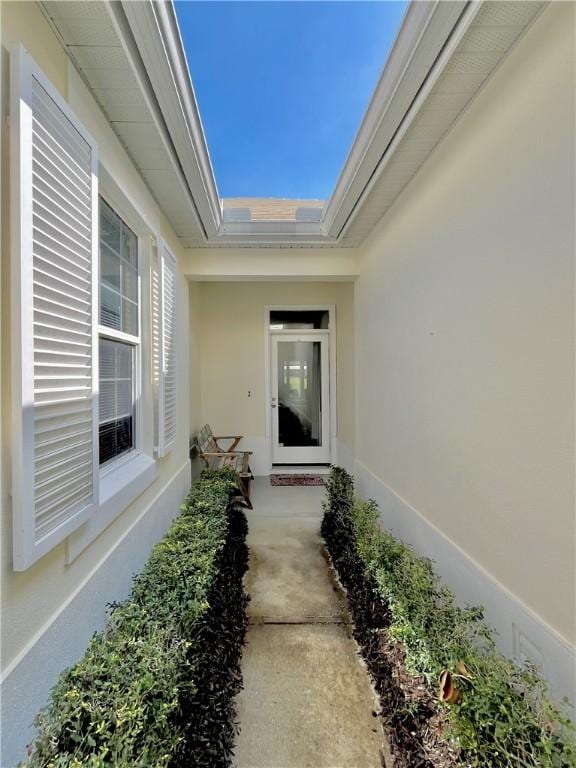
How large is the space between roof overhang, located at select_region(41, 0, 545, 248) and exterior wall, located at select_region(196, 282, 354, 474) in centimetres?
232

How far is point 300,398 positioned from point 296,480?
1.22 meters

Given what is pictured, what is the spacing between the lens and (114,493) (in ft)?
5.63

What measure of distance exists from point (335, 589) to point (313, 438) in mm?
2802

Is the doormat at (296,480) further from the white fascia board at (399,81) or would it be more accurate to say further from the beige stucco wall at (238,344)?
the white fascia board at (399,81)

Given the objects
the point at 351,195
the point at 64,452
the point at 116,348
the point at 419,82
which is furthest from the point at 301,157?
the point at 64,452

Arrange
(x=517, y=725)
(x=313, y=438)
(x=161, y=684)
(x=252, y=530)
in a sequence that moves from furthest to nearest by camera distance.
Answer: (x=313, y=438)
(x=252, y=530)
(x=161, y=684)
(x=517, y=725)

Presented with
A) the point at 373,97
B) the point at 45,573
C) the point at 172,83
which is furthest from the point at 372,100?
the point at 45,573

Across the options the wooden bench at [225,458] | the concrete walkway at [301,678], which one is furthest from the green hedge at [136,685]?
A: the wooden bench at [225,458]

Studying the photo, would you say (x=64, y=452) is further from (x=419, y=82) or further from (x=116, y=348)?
(x=419, y=82)

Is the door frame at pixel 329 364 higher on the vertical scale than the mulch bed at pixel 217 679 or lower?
higher

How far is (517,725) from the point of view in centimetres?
93

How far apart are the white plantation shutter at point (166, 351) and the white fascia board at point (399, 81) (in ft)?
4.92

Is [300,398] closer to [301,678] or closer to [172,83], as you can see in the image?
[301,678]

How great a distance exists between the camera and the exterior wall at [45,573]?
998mm
